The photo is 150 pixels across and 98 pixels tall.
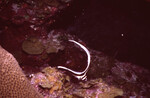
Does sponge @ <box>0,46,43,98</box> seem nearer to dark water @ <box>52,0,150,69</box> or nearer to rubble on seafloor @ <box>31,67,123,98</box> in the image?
rubble on seafloor @ <box>31,67,123,98</box>

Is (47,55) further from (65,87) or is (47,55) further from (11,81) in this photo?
Result: (11,81)

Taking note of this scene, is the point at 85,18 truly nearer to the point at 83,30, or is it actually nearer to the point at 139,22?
the point at 83,30

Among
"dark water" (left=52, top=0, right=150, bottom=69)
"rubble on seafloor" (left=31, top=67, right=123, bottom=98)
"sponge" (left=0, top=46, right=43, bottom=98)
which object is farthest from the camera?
"dark water" (left=52, top=0, right=150, bottom=69)

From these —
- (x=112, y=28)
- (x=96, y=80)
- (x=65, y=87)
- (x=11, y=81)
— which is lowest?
(x=65, y=87)

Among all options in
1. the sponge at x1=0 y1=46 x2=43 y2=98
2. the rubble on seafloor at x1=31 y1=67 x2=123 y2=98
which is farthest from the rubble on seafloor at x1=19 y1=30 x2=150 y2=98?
the sponge at x1=0 y1=46 x2=43 y2=98

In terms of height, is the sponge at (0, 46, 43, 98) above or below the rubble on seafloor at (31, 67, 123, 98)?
above

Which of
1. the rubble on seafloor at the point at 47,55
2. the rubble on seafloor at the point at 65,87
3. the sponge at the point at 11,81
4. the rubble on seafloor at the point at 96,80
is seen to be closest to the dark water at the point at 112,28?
the rubble on seafloor at the point at 96,80

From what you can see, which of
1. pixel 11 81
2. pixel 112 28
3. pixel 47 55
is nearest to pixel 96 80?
pixel 47 55

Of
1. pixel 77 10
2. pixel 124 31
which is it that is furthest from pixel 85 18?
pixel 124 31
